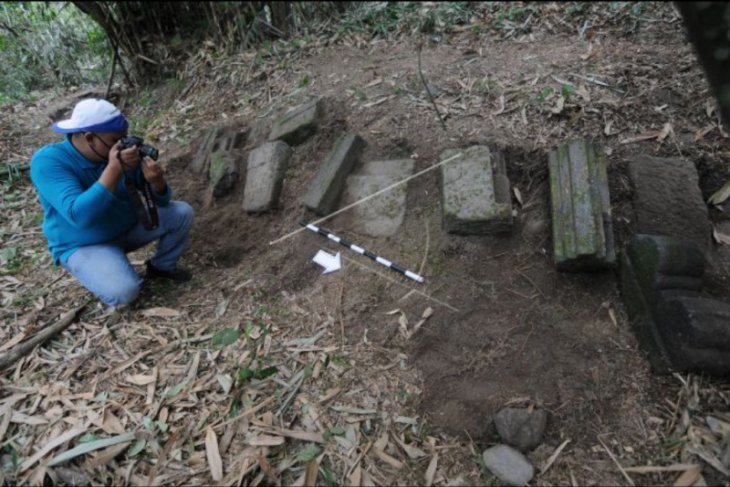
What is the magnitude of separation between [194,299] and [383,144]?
1758 millimetres

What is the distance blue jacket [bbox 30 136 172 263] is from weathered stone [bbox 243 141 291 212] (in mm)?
690

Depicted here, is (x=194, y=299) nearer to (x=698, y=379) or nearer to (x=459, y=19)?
(x=698, y=379)

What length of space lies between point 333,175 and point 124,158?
1.37 m

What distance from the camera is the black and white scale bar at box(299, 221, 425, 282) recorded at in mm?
2855

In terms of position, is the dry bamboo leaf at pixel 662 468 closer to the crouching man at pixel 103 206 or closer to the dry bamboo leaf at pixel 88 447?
the dry bamboo leaf at pixel 88 447

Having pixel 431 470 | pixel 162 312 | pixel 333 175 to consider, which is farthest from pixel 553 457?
A: pixel 162 312

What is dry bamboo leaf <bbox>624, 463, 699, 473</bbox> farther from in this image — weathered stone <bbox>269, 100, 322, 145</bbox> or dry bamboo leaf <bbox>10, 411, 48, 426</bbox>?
weathered stone <bbox>269, 100, 322, 145</bbox>

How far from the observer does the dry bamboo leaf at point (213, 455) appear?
6.84ft

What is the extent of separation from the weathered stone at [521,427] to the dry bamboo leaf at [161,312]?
2024mm

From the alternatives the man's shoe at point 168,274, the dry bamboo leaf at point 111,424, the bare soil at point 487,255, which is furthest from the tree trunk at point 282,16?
the dry bamboo leaf at point 111,424

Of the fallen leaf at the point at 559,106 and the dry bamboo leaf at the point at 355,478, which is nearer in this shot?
the dry bamboo leaf at the point at 355,478

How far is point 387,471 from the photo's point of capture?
2.08 meters

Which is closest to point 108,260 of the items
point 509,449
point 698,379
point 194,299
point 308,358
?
point 194,299

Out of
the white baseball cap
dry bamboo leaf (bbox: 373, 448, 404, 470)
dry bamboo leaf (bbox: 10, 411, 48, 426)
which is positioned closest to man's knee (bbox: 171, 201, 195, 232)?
the white baseball cap
